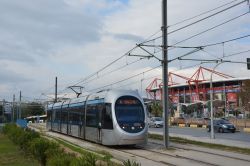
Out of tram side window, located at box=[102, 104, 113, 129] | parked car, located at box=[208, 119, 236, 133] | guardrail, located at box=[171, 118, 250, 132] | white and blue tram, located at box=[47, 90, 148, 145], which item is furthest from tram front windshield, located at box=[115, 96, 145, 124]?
guardrail, located at box=[171, 118, 250, 132]

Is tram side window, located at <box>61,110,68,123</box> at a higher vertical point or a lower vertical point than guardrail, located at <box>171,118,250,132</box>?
higher

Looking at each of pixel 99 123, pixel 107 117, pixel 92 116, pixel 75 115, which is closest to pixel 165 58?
pixel 107 117

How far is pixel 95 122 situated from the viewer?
1075 inches

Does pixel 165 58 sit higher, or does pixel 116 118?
pixel 165 58

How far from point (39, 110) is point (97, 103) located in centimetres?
12365

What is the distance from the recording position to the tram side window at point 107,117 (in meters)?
25.2

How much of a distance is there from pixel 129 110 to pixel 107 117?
4.18 feet

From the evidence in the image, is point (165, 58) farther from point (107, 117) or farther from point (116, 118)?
point (107, 117)

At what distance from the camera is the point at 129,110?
25.7 meters

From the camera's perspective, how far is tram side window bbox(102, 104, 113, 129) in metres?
25.2

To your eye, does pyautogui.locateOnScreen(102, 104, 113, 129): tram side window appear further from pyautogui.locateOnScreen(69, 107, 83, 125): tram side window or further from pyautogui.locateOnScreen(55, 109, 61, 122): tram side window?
pyautogui.locateOnScreen(55, 109, 61, 122): tram side window

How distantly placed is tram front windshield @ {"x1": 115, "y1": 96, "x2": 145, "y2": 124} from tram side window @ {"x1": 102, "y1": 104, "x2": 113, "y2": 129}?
0.40 m

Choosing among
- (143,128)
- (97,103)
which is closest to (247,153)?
(143,128)

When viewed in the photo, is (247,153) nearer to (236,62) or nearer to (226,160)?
(226,160)
